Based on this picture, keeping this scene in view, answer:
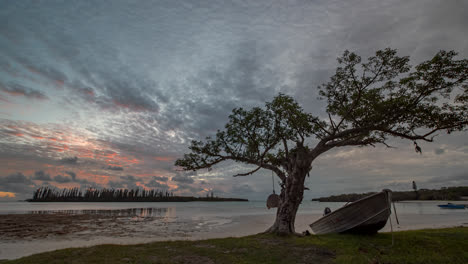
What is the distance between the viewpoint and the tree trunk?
12148mm

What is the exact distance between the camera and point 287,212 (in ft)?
40.4

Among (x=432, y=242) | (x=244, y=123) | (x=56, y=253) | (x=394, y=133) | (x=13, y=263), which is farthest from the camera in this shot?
(x=244, y=123)

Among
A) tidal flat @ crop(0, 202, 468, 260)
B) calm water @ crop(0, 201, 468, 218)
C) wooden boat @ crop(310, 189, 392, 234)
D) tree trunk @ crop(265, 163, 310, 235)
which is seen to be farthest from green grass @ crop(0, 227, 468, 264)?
calm water @ crop(0, 201, 468, 218)

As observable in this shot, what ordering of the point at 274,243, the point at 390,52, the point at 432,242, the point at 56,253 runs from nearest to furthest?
the point at 56,253 < the point at 432,242 < the point at 274,243 < the point at 390,52

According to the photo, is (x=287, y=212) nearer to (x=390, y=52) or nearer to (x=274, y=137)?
(x=274, y=137)

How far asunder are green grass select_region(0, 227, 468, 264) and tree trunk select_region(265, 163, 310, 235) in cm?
182

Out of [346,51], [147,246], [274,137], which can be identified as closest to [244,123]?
[274,137]

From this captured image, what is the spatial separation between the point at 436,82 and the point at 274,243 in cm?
1038

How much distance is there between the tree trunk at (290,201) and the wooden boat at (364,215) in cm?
208

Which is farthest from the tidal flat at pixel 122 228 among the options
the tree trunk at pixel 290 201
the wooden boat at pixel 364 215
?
the wooden boat at pixel 364 215

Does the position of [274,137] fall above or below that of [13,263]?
above

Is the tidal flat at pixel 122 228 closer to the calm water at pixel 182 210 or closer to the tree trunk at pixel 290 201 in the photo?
the tree trunk at pixel 290 201

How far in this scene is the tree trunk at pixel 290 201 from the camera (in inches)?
478

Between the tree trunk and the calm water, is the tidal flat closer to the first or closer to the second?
the tree trunk
